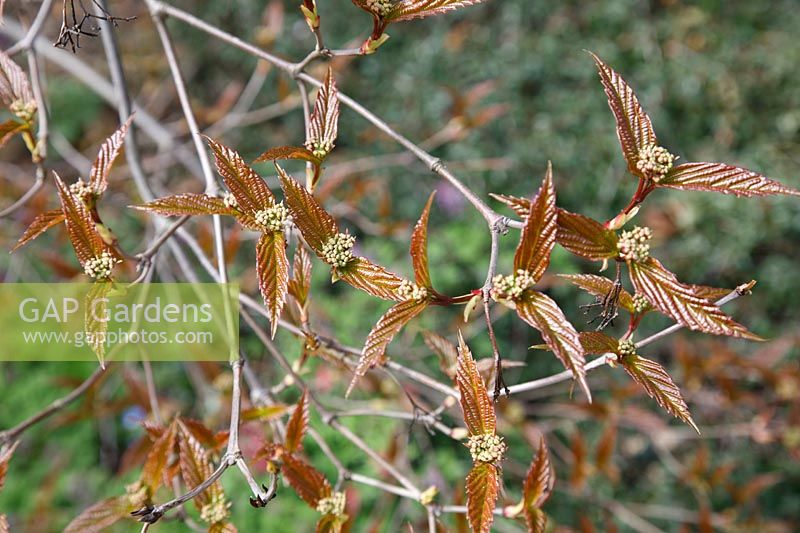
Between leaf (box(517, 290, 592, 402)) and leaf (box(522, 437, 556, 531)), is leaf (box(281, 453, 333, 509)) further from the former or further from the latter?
leaf (box(517, 290, 592, 402))

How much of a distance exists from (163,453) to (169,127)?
1644 millimetres

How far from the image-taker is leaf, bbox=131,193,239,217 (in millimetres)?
584

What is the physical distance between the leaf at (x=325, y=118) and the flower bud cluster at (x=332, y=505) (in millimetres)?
381

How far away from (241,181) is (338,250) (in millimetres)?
107

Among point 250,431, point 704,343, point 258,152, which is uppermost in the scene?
point 258,152

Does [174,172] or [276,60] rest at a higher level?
[174,172]

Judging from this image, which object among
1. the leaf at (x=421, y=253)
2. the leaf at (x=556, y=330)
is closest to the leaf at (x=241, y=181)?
the leaf at (x=421, y=253)

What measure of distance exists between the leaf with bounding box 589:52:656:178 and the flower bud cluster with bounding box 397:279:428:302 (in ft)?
0.71

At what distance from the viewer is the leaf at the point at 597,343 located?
Answer: 1.96 feet

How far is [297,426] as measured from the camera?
0.73 m

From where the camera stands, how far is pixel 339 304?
77.0 inches

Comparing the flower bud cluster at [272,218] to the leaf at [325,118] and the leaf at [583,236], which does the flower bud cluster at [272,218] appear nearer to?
the leaf at [325,118]

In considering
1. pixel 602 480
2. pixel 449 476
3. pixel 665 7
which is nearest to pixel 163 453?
pixel 449 476

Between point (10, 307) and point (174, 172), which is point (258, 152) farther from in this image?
point (10, 307)
